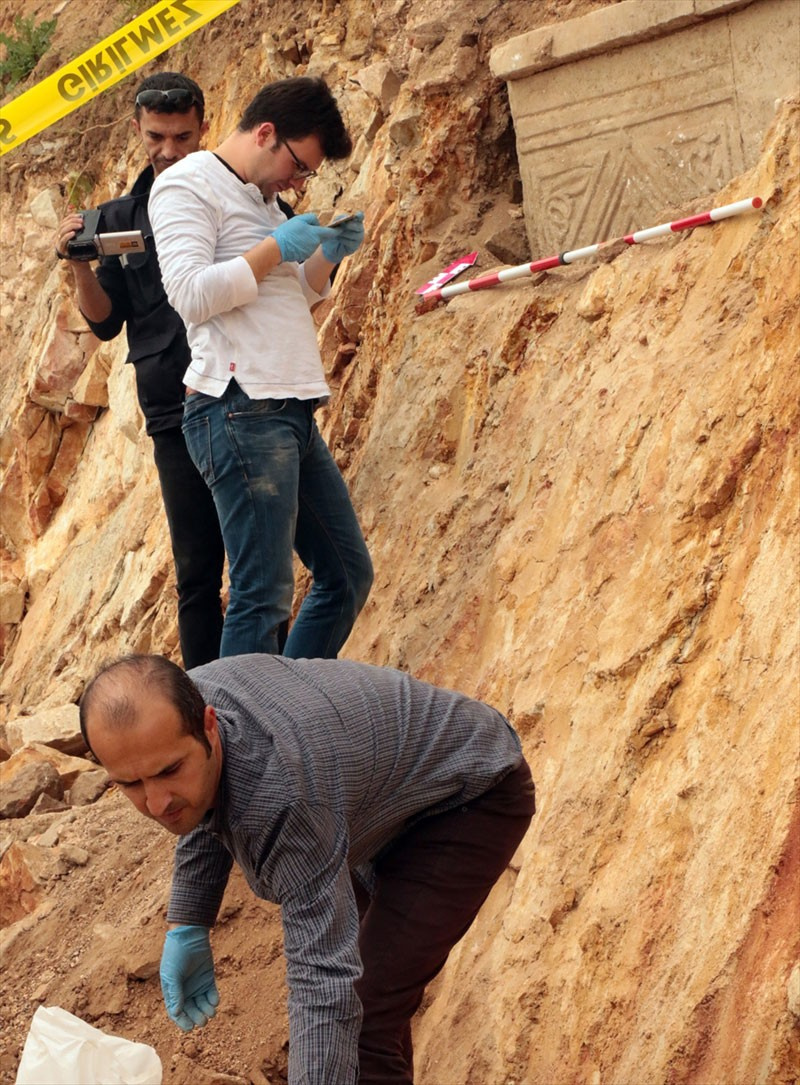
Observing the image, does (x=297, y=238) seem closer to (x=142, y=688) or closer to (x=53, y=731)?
(x=142, y=688)

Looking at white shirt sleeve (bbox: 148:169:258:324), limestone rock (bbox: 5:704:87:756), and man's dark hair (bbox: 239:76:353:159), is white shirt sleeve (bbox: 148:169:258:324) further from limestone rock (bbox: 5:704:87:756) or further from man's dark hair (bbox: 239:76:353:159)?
limestone rock (bbox: 5:704:87:756)

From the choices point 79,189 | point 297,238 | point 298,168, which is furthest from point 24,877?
point 79,189

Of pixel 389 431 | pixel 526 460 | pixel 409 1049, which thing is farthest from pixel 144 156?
pixel 409 1049

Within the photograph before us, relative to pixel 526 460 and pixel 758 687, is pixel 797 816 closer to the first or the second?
pixel 758 687

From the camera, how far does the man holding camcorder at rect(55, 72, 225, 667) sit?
4539mm

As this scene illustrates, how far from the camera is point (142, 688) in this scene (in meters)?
2.58

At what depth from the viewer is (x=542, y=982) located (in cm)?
A: 377

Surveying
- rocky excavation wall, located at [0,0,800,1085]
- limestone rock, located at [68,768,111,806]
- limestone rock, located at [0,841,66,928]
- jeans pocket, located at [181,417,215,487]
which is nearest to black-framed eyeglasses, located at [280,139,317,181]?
jeans pocket, located at [181,417,215,487]

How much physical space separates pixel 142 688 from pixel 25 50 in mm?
10756

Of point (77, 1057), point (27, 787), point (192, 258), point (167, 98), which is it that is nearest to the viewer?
point (77, 1057)

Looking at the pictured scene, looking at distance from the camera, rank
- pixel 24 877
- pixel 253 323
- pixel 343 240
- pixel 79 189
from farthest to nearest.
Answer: pixel 79 189, pixel 24 877, pixel 343 240, pixel 253 323

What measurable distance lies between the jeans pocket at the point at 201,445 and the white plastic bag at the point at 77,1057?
1.65m

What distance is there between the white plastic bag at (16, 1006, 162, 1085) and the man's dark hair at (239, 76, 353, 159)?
2.70 meters

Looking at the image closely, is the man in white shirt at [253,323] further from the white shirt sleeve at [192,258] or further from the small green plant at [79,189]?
the small green plant at [79,189]
